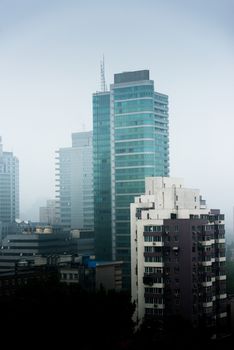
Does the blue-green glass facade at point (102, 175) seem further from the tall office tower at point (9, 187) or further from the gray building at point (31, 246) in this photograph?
the tall office tower at point (9, 187)

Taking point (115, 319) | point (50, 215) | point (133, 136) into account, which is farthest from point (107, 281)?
point (50, 215)

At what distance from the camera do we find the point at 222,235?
208ft

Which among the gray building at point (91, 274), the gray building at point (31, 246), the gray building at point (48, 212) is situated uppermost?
the gray building at point (48, 212)

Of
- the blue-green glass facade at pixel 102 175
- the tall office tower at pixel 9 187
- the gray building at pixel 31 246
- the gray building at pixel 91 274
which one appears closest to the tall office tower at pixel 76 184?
the tall office tower at pixel 9 187

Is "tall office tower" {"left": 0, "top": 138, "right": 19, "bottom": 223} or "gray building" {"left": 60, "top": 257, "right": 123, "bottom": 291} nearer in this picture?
"gray building" {"left": 60, "top": 257, "right": 123, "bottom": 291}

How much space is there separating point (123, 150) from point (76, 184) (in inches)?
2118

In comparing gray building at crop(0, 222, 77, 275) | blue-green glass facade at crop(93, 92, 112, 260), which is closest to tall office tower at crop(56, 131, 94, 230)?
gray building at crop(0, 222, 77, 275)

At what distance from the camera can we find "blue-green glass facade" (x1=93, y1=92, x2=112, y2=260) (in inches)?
3829

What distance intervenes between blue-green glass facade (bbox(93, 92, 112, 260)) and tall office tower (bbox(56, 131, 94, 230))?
134 ft

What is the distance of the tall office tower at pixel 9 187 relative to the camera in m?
170

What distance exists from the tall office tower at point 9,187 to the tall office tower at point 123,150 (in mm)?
73778

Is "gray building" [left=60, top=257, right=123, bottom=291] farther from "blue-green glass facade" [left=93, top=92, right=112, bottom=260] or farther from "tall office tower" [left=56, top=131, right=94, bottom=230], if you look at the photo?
"tall office tower" [left=56, top=131, right=94, bottom=230]

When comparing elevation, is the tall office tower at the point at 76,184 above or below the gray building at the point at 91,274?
above

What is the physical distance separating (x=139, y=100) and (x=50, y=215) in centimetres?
8548
